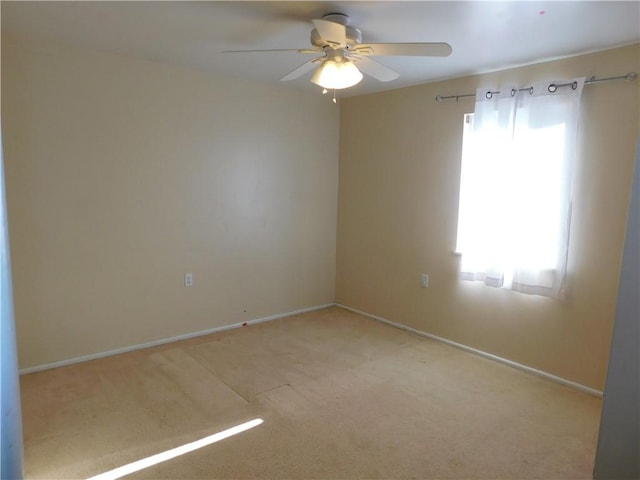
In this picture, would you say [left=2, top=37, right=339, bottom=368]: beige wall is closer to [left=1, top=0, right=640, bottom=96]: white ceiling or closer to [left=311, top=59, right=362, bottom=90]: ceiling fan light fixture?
[left=1, top=0, right=640, bottom=96]: white ceiling

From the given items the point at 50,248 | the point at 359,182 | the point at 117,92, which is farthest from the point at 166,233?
the point at 359,182

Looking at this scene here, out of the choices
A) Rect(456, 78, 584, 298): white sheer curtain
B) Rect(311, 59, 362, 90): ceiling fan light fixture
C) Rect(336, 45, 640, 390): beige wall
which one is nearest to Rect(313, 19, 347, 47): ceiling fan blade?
Rect(311, 59, 362, 90): ceiling fan light fixture

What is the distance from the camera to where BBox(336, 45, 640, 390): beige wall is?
9.01 feet

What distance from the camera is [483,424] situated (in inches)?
98.2

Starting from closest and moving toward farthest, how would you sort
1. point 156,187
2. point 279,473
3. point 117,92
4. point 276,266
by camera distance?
1. point 279,473
2. point 117,92
3. point 156,187
4. point 276,266

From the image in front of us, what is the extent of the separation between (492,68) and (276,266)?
2576 mm

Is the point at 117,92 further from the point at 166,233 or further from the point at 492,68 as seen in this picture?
the point at 492,68

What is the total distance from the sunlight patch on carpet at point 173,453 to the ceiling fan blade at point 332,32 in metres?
2.12

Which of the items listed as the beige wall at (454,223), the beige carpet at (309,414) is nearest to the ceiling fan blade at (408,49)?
the beige wall at (454,223)

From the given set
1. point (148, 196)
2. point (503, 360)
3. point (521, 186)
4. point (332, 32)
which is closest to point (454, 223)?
point (521, 186)

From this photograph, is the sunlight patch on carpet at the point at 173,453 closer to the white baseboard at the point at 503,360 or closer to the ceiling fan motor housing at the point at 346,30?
the white baseboard at the point at 503,360

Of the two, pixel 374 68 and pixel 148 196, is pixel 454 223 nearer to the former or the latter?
pixel 374 68

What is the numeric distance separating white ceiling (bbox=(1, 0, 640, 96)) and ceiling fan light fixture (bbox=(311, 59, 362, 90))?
0.79ft

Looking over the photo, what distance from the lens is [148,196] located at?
11.2 feet
